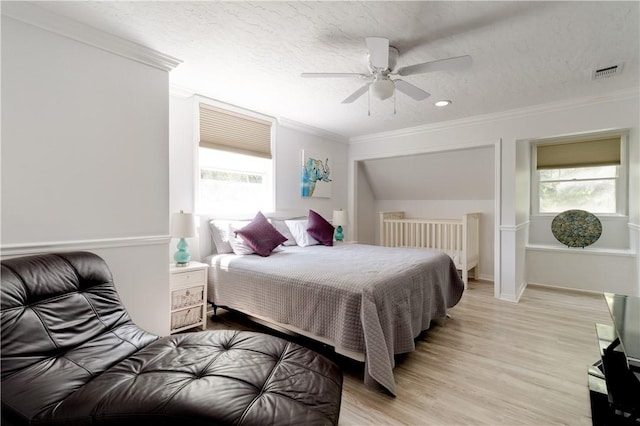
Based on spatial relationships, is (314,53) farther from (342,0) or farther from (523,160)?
(523,160)

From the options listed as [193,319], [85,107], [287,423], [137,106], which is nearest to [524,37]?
[287,423]

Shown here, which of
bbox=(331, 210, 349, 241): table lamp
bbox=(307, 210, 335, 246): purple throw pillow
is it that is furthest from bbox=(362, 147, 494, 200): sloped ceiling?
bbox=(307, 210, 335, 246): purple throw pillow

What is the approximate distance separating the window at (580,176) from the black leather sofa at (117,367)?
188 inches

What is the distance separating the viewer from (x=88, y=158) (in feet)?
6.57

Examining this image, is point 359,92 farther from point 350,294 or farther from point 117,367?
point 117,367

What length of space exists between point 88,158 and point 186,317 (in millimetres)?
1525

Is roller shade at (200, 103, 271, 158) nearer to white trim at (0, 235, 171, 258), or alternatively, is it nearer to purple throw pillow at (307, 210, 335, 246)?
purple throw pillow at (307, 210, 335, 246)

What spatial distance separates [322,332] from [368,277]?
0.51 meters

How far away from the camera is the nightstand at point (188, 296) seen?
2604 mm

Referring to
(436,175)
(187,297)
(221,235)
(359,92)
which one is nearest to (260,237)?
(221,235)

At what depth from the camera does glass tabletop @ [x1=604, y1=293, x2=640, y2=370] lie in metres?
1.34

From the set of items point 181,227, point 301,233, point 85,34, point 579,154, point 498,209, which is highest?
point 85,34

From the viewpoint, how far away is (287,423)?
1.03 metres

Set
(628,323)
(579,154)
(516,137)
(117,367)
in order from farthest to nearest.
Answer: (579,154) < (516,137) < (628,323) < (117,367)
